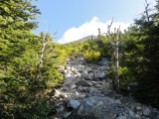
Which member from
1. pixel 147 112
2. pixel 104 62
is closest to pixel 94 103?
pixel 147 112

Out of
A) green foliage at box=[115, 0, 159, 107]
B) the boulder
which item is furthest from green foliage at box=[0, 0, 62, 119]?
green foliage at box=[115, 0, 159, 107]

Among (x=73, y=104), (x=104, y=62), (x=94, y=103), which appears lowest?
(x=73, y=104)

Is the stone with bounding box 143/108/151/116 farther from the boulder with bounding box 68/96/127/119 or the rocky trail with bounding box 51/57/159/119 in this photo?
the boulder with bounding box 68/96/127/119

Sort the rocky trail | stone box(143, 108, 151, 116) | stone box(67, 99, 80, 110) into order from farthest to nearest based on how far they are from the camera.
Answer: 1. stone box(67, 99, 80, 110)
2. stone box(143, 108, 151, 116)
3. the rocky trail

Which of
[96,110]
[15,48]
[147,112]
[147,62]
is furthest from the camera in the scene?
[147,62]

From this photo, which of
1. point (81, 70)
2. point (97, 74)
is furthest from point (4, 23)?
point (81, 70)

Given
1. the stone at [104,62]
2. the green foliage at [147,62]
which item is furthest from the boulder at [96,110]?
the stone at [104,62]

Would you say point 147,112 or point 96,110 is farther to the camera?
point 147,112

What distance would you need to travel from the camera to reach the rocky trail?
1185cm

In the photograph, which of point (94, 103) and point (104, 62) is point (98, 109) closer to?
point (94, 103)

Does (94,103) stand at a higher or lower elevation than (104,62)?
lower

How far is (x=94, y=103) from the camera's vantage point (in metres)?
12.3

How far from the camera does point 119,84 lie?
622 inches

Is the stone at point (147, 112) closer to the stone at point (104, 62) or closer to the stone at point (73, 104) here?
the stone at point (73, 104)
